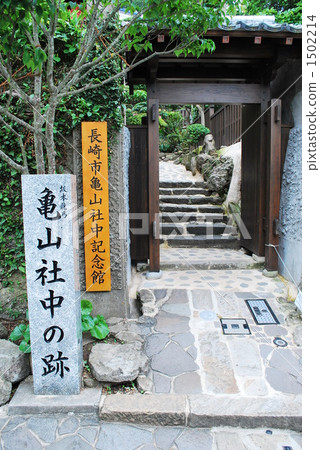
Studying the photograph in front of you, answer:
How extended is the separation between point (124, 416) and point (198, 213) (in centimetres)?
626

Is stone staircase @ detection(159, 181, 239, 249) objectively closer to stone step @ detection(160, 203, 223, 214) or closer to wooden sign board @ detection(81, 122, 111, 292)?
stone step @ detection(160, 203, 223, 214)

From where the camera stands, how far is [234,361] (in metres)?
3.70

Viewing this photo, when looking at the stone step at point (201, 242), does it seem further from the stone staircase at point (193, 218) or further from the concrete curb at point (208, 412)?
the concrete curb at point (208, 412)

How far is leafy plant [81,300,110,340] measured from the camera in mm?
3934

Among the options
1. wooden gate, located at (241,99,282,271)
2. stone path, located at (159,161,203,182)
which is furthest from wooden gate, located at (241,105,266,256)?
stone path, located at (159,161,203,182)

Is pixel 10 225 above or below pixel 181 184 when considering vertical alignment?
below

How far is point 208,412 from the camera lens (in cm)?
304

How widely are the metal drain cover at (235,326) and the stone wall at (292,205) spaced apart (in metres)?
1.43

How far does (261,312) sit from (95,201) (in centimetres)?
287

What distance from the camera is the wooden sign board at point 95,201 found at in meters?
4.19

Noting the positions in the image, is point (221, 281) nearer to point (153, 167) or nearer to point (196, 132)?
point (153, 167)

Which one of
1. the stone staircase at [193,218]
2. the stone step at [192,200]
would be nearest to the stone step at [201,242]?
the stone staircase at [193,218]

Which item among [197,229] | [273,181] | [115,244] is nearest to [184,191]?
[197,229]

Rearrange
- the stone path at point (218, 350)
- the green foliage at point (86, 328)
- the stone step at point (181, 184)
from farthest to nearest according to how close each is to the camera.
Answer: the stone step at point (181, 184)
the green foliage at point (86, 328)
the stone path at point (218, 350)
